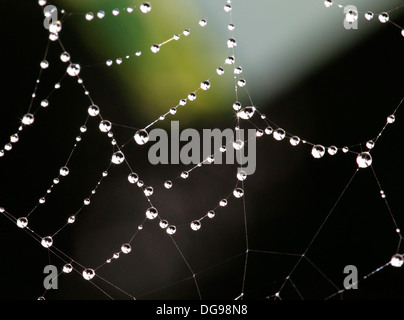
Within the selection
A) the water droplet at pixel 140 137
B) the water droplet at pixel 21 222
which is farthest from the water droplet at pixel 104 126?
the water droplet at pixel 21 222

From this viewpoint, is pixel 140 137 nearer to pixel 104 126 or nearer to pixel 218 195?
pixel 104 126

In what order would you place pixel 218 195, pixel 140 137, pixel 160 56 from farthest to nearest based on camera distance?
pixel 218 195, pixel 160 56, pixel 140 137

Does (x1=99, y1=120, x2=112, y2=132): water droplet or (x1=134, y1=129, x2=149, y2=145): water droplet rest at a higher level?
(x1=99, y1=120, x2=112, y2=132): water droplet

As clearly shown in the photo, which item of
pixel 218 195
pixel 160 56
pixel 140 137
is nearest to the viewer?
pixel 140 137

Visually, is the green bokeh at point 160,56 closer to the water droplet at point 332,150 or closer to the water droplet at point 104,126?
the water droplet at point 104,126

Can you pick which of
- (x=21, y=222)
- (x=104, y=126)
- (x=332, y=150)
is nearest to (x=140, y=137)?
(x=104, y=126)

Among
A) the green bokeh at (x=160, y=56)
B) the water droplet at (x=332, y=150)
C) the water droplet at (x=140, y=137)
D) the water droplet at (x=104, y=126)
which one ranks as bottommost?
the water droplet at (x=332, y=150)

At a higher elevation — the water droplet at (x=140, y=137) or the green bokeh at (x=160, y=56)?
the green bokeh at (x=160, y=56)

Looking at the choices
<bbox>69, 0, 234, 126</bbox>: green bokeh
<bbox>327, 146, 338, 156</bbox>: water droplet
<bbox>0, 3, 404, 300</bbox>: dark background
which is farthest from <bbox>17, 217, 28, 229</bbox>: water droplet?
<bbox>327, 146, 338, 156</bbox>: water droplet

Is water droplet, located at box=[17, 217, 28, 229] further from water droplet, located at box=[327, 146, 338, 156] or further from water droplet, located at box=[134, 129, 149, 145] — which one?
water droplet, located at box=[327, 146, 338, 156]
